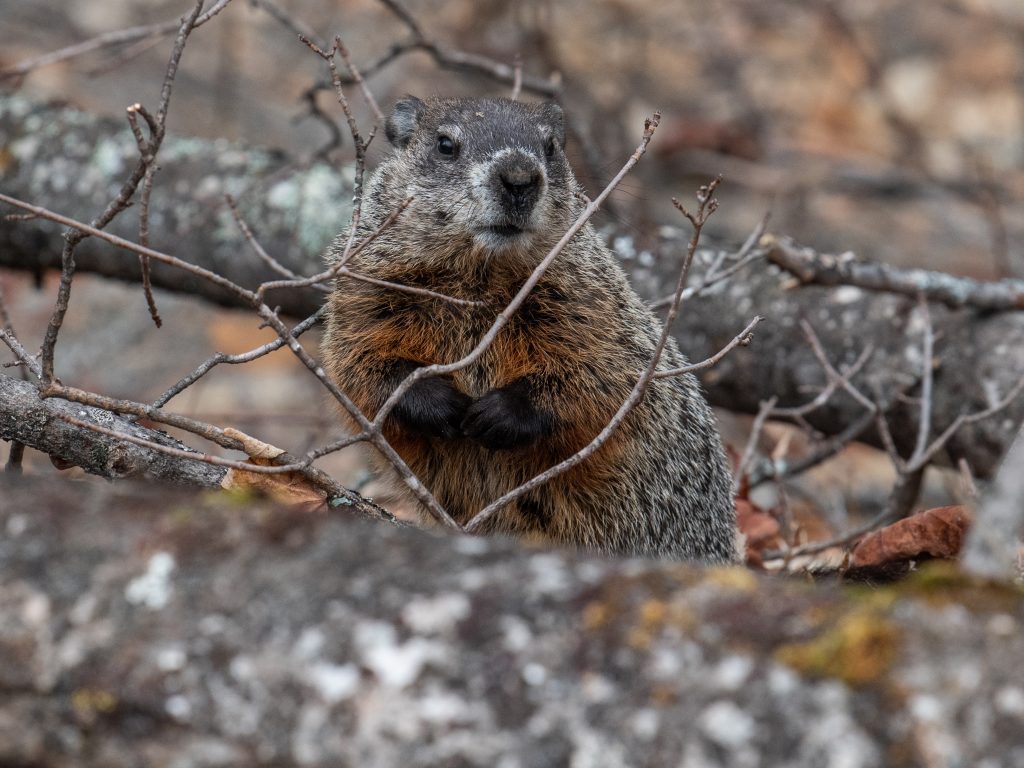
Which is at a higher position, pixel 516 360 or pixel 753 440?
pixel 516 360

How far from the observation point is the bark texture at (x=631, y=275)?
5.97 meters

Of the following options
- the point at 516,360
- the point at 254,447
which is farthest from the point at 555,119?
the point at 254,447

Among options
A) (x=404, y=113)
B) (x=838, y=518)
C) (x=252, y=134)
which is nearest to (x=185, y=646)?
(x=404, y=113)

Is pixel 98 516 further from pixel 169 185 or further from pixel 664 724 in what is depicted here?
pixel 169 185

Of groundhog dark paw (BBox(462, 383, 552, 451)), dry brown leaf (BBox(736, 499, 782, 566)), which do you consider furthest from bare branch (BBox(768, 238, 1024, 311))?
groundhog dark paw (BBox(462, 383, 552, 451))

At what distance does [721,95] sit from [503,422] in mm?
9793

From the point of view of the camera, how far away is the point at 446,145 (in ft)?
16.0

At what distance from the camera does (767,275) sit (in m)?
6.48

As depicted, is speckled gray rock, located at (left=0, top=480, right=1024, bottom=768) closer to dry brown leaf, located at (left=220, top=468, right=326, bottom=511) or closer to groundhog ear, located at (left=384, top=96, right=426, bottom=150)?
dry brown leaf, located at (left=220, top=468, right=326, bottom=511)

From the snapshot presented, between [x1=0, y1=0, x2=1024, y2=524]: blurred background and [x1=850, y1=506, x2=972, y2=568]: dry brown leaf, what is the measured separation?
7184mm

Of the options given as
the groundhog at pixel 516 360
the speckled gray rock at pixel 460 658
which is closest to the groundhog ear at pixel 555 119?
the groundhog at pixel 516 360

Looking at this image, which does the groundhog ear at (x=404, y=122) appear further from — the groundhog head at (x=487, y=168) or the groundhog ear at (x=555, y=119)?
the groundhog ear at (x=555, y=119)

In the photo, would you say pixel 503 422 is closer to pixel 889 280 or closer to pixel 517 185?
pixel 517 185

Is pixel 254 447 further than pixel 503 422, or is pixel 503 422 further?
pixel 503 422
